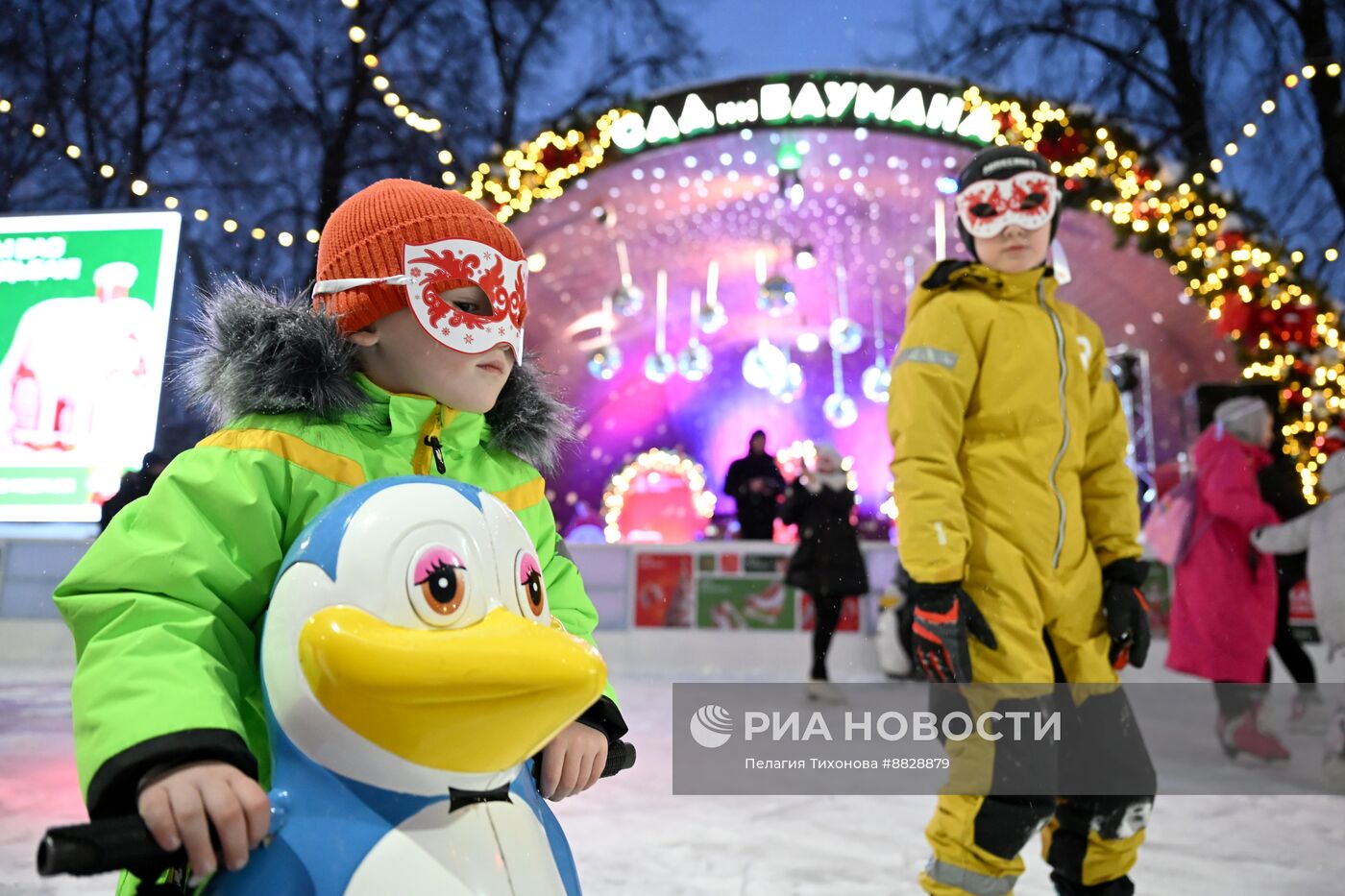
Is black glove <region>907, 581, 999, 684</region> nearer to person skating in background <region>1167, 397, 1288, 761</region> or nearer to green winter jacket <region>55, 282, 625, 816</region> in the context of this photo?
green winter jacket <region>55, 282, 625, 816</region>

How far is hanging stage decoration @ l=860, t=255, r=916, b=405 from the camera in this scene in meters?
→ 9.61

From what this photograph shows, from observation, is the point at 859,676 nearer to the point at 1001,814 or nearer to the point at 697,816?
the point at 697,816

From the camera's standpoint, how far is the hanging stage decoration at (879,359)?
378 inches

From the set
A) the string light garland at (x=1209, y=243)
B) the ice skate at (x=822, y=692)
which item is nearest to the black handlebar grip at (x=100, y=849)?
the ice skate at (x=822, y=692)

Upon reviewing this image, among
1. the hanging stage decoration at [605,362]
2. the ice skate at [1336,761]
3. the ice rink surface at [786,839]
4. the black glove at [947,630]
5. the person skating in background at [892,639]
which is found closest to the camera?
the black glove at [947,630]

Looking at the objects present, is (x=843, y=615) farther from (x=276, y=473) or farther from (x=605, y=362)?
(x=605, y=362)

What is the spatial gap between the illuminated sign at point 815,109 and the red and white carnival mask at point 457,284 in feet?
16.3

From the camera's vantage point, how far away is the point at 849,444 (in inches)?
536

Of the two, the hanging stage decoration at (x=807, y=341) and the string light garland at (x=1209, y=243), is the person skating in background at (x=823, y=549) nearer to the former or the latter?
the string light garland at (x=1209, y=243)

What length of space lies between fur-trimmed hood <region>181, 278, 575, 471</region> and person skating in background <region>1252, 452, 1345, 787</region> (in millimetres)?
3315

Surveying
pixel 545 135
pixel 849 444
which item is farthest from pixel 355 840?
pixel 849 444

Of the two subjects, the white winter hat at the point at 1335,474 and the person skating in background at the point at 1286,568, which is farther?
the person skating in background at the point at 1286,568

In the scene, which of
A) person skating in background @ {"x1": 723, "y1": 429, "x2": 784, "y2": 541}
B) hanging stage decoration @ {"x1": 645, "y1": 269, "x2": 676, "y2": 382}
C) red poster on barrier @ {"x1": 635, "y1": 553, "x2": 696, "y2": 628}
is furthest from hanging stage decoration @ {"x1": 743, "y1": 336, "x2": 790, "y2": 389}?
red poster on barrier @ {"x1": 635, "y1": 553, "x2": 696, "y2": 628}

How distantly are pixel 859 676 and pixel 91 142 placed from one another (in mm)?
4678
